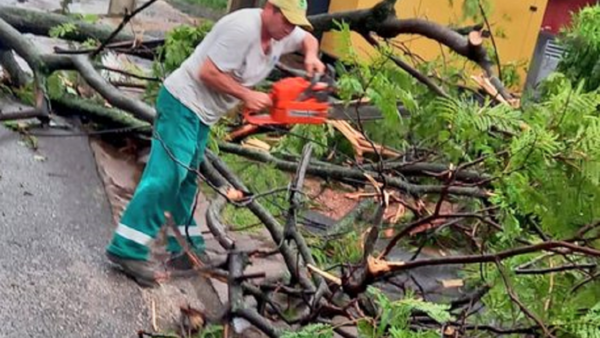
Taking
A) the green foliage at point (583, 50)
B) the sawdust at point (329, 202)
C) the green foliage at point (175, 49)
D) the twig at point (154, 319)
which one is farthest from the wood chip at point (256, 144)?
the green foliage at point (583, 50)

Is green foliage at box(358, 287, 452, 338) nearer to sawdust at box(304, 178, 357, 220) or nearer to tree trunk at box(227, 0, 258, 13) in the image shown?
sawdust at box(304, 178, 357, 220)


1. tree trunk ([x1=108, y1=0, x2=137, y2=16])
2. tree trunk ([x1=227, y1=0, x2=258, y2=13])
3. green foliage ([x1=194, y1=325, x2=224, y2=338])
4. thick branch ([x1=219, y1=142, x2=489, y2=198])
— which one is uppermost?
thick branch ([x1=219, y1=142, x2=489, y2=198])

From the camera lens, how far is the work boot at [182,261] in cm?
446

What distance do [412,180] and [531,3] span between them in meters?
5.47

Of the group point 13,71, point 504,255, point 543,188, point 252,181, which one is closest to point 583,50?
point 252,181

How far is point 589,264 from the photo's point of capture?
273 cm

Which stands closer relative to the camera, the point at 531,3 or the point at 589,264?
the point at 589,264

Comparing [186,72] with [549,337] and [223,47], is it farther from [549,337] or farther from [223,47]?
[549,337]

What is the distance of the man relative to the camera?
13.4ft

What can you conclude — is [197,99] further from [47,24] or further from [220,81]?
[47,24]

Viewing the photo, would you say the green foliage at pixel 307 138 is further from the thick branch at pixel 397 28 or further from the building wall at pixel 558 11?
the building wall at pixel 558 11

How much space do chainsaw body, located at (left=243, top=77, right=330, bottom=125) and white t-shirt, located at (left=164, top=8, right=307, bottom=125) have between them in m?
0.14

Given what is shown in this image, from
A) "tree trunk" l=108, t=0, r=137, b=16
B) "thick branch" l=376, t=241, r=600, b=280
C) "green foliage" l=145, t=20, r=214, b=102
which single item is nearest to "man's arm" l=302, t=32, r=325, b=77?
"green foliage" l=145, t=20, r=214, b=102

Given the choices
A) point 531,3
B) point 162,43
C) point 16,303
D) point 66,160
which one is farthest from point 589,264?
point 531,3
